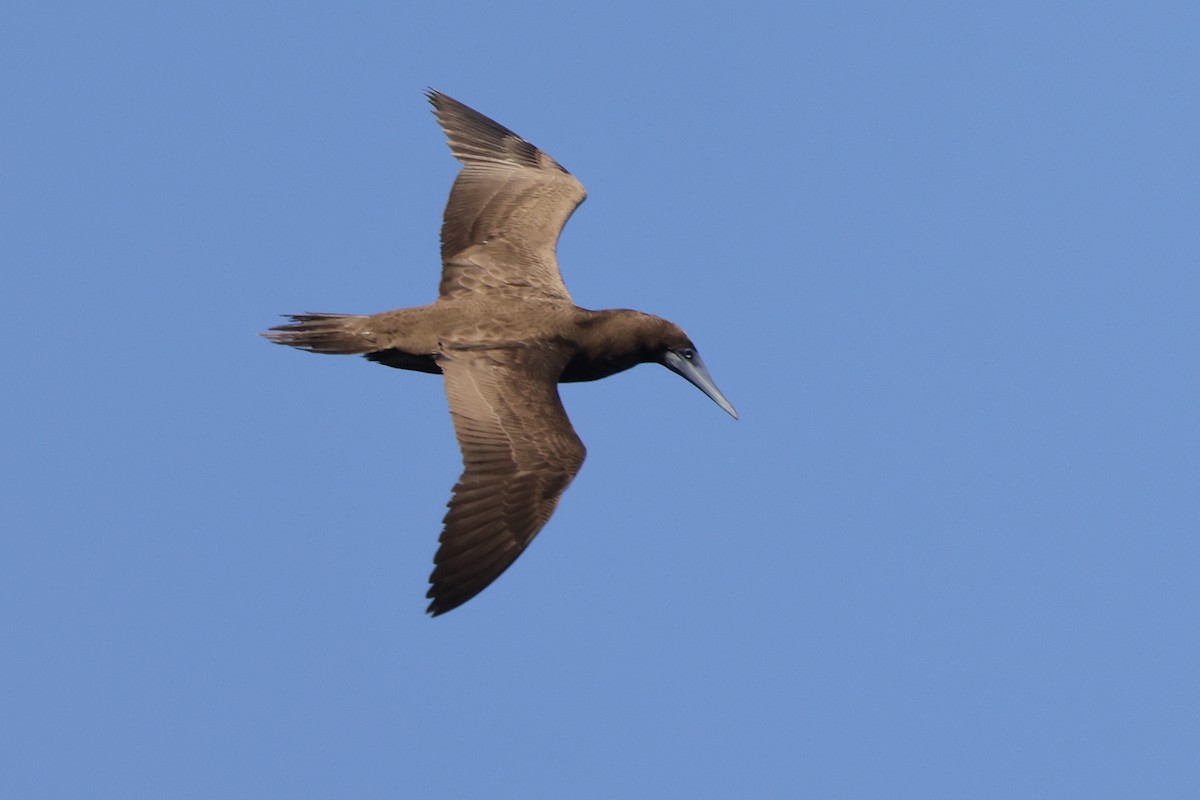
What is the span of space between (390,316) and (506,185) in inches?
107

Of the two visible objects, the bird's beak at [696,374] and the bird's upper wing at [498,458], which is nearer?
the bird's upper wing at [498,458]

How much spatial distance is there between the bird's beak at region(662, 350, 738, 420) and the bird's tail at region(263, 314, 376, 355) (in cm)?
257

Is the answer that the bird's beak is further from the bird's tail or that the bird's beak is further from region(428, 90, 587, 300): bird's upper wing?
the bird's tail

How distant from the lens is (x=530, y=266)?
1445cm

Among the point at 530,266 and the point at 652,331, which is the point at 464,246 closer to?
the point at 530,266

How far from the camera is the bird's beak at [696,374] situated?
46.1 ft

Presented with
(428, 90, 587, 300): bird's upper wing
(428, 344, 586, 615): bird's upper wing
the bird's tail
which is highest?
(428, 90, 587, 300): bird's upper wing

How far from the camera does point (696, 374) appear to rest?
1409 cm

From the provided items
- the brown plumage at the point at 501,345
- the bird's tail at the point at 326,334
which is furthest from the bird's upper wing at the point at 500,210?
the bird's tail at the point at 326,334

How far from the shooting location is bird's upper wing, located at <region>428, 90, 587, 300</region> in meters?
14.2

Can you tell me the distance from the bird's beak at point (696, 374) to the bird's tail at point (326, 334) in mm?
2573

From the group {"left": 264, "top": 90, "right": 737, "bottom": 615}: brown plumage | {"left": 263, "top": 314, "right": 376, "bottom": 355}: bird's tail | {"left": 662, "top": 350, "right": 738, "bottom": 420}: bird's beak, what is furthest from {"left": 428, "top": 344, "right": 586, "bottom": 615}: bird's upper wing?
{"left": 662, "top": 350, "right": 738, "bottom": 420}: bird's beak

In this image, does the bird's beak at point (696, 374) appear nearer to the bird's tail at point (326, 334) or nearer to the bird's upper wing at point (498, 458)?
the bird's upper wing at point (498, 458)

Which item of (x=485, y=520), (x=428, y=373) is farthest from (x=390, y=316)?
(x=485, y=520)
